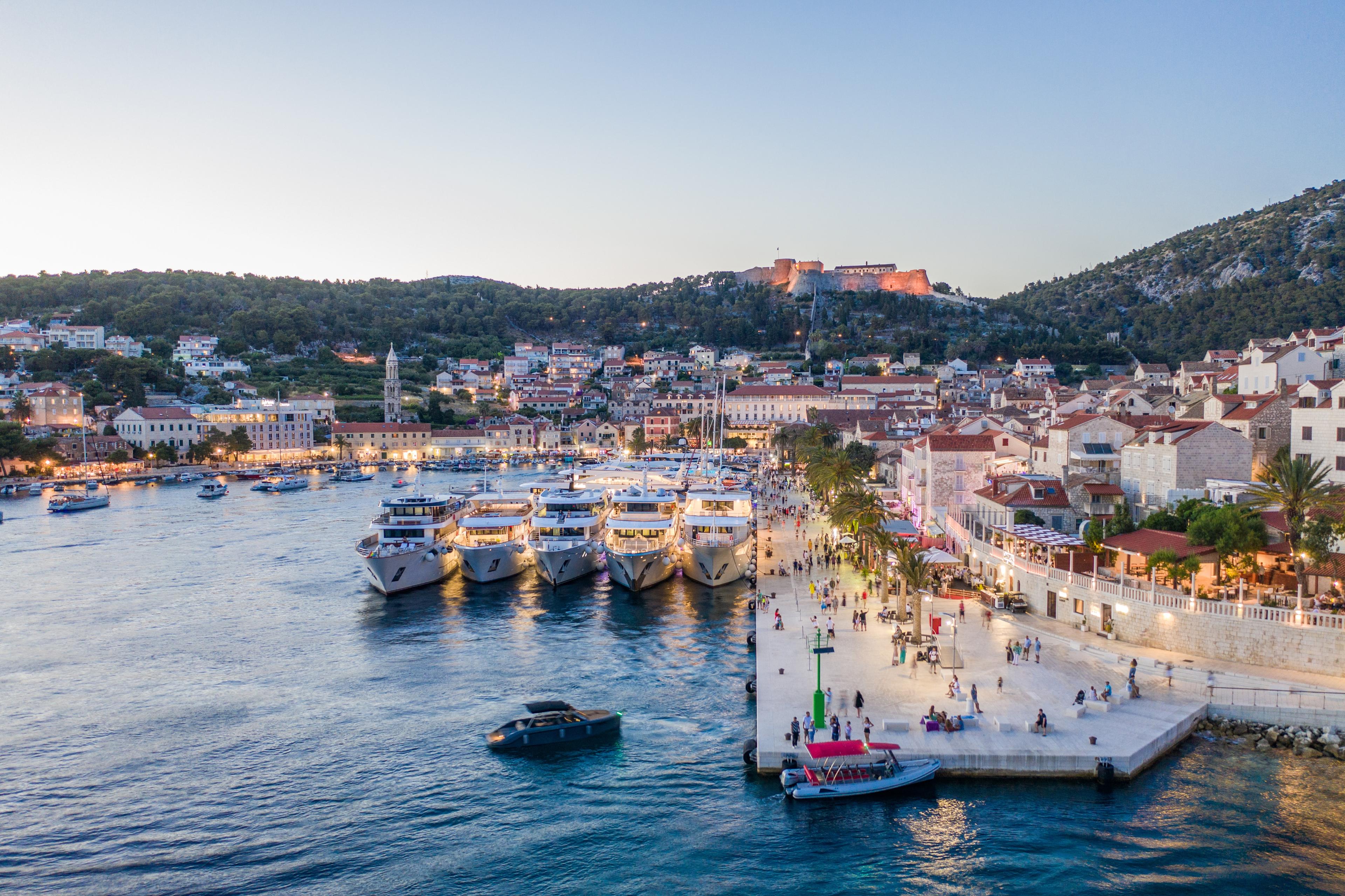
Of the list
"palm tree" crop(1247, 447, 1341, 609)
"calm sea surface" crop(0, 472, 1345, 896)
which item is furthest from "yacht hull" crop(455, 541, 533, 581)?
"palm tree" crop(1247, 447, 1341, 609)

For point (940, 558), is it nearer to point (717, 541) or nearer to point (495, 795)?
point (717, 541)

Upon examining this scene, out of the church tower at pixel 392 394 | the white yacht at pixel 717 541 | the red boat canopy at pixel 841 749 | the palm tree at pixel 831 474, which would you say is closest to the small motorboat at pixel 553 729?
the red boat canopy at pixel 841 749

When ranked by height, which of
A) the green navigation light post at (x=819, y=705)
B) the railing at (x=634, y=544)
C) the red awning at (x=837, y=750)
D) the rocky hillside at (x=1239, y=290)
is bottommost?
the red awning at (x=837, y=750)

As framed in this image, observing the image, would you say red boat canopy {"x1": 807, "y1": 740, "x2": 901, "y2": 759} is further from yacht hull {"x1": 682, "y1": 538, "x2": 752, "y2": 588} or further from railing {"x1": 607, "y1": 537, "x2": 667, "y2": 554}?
railing {"x1": 607, "y1": 537, "x2": 667, "y2": 554}

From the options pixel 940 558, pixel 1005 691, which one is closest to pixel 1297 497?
pixel 940 558

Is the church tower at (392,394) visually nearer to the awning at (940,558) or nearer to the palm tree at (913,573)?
the awning at (940,558)
